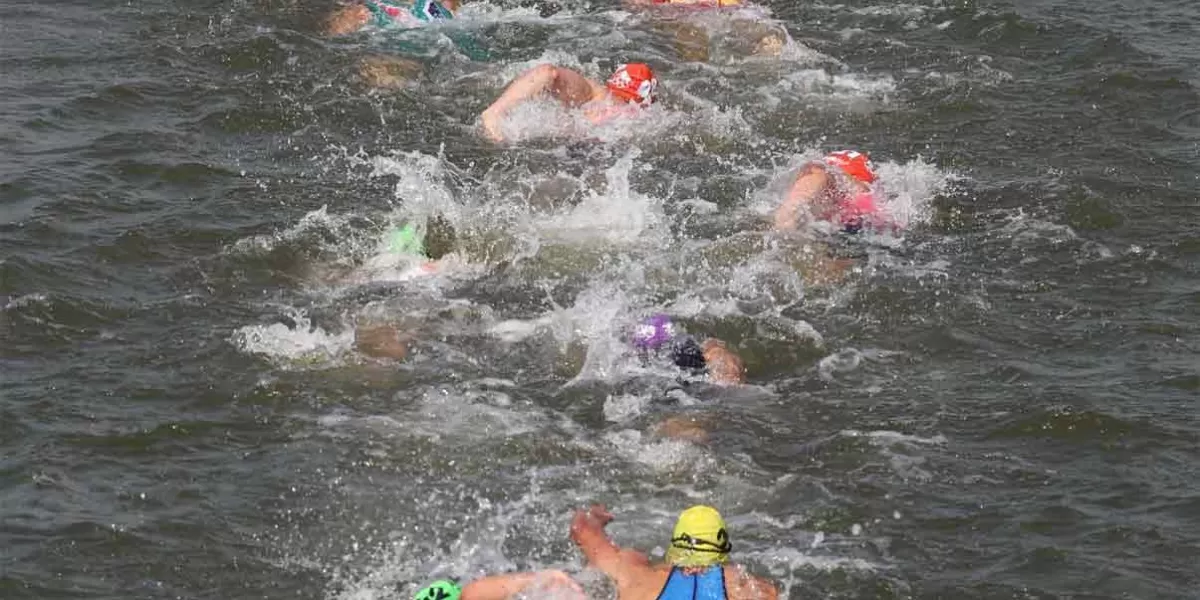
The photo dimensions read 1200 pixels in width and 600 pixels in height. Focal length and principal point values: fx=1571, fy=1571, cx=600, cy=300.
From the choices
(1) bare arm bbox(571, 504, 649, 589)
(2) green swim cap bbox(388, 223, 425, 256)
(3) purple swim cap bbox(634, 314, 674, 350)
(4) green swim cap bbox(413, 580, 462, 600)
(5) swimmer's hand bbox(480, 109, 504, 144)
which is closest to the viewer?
(4) green swim cap bbox(413, 580, 462, 600)

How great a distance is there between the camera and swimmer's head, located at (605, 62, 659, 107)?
44.5 feet

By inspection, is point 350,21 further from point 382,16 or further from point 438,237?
point 438,237

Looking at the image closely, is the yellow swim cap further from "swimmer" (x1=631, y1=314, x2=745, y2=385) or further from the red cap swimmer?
the red cap swimmer

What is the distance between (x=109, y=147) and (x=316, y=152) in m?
1.71

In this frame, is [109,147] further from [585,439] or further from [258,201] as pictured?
[585,439]

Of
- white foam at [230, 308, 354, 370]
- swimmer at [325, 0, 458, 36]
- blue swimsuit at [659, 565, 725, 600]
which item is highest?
blue swimsuit at [659, 565, 725, 600]

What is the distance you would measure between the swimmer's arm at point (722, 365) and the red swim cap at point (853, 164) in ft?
8.99

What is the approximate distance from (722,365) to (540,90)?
416 centimetres

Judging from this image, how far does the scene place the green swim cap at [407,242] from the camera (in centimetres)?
1139

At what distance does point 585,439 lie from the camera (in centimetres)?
932

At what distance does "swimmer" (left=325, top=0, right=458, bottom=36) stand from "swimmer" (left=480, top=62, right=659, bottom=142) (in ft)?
7.25

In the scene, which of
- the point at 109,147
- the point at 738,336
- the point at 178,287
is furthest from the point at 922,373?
the point at 109,147

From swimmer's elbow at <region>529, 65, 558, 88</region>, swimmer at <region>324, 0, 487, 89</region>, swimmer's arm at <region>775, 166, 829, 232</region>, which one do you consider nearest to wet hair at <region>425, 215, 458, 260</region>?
swimmer's elbow at <region>529, 65, 558, 88</region>

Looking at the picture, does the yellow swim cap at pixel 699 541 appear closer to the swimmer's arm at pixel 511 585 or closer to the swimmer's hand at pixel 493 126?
the swimmer's arm at pixel 511 585
